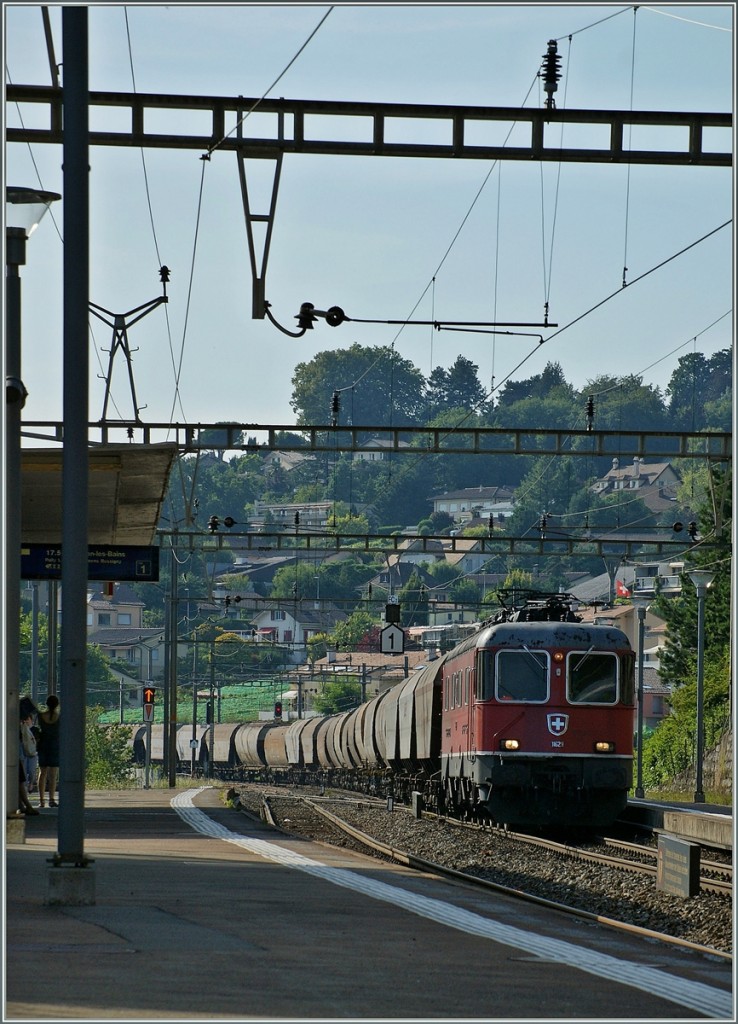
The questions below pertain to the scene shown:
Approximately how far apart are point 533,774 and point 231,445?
1083cm

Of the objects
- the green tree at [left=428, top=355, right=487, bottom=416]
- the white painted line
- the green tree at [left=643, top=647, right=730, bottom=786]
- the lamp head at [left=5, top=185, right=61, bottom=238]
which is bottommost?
the green tree at [left=643, top=647, right=730, bottom=786]

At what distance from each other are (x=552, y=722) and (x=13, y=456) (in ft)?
34.0

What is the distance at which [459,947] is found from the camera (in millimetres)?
9172

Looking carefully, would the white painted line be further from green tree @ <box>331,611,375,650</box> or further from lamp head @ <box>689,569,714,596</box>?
green tree @ <box>331,611,375,650</box>

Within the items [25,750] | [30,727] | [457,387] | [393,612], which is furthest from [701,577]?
[457,387]

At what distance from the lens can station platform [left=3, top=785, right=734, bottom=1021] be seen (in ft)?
22.5

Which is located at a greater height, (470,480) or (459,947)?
(470,480)

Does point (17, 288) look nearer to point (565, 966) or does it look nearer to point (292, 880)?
point (292, 880)

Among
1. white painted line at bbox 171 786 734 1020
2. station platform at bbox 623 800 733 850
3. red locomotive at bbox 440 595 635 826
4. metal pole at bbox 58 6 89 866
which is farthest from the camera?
Result: red locomotive at bbox 440 595 635 826

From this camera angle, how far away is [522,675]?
22859 mm

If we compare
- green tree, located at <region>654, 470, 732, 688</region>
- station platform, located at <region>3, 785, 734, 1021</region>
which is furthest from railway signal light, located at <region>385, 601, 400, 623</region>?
station platform, located at <region>3, 785, 734, 1021</region>

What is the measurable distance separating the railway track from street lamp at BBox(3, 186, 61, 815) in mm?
5066

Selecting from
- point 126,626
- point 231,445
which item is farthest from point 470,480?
point 231,445

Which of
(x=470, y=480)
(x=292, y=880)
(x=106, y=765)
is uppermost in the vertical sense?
(x=470, y=480)
